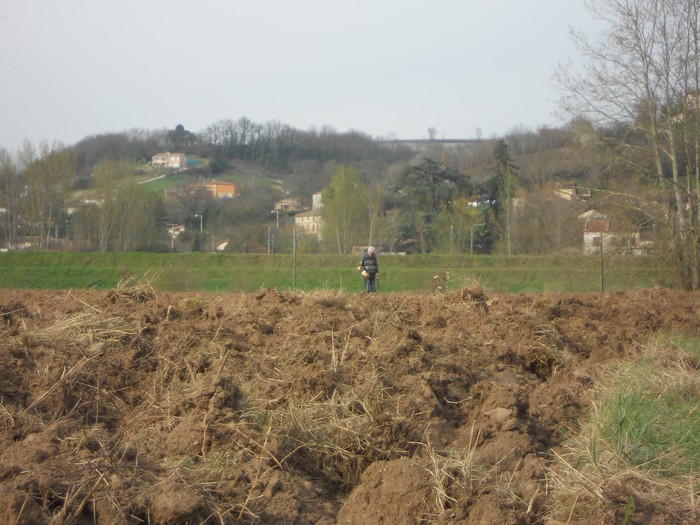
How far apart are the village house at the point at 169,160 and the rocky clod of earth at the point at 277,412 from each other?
59128 mm

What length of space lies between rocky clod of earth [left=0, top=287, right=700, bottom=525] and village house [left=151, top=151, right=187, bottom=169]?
5913 centimetres

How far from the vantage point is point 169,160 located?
→ 6775cm

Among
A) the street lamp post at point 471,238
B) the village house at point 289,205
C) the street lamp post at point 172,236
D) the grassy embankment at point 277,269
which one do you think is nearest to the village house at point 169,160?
the village house at point 289,205

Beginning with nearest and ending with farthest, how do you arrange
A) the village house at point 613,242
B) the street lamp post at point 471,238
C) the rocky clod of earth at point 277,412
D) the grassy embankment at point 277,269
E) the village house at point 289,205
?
the rocky clod of earth at point 277,412, the village house at point 613,242, the grassy embankment at point 277,269, the street lamp post at point 471,238, the village house at point 289,205

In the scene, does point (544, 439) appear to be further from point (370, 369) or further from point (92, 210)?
point (92, 210)

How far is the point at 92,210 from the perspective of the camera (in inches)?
1748

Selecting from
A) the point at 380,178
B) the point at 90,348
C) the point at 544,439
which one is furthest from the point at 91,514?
the point at 380,178

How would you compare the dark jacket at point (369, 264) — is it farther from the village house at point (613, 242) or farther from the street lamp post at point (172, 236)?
the street lamp post at point (172, 236)

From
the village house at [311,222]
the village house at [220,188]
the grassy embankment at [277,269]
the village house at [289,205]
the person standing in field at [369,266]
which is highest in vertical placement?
the village house at [220,188]

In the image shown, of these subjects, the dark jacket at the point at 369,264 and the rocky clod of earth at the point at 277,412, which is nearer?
the rocky clod of earth at the point at 277,412

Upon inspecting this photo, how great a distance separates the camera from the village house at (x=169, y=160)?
6612 centimetres

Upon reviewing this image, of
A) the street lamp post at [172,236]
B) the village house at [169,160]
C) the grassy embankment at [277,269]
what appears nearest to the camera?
the grassy embankment at [277,269]

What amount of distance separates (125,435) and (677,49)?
23798 mm

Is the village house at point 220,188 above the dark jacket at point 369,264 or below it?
above
